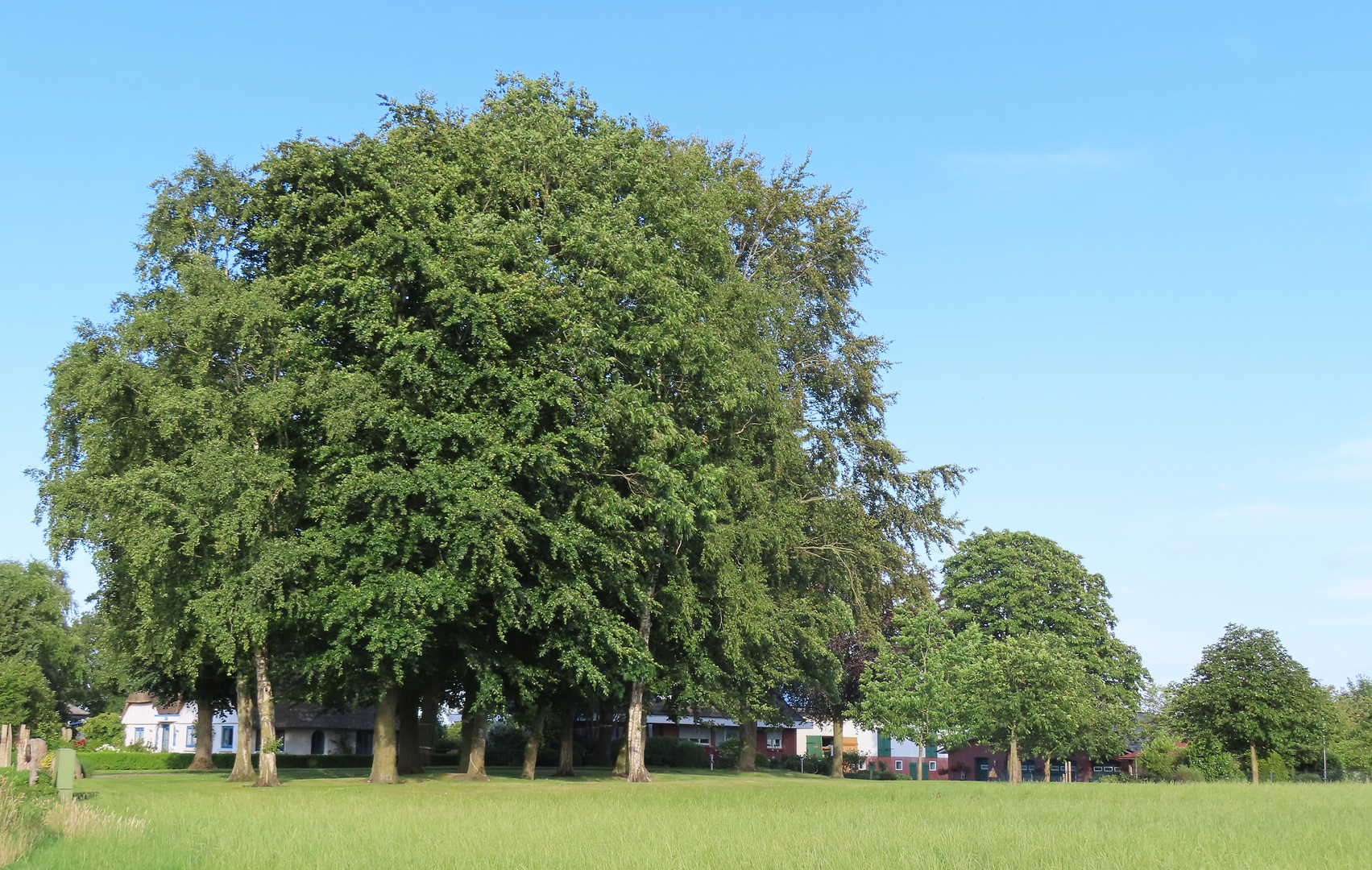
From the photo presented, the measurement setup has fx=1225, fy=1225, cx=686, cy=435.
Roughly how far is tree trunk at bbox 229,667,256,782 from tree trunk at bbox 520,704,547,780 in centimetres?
1049

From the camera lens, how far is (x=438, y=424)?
1411 inches

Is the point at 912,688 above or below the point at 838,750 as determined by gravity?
above

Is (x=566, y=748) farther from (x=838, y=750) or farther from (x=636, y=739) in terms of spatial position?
(x=838, y=750)

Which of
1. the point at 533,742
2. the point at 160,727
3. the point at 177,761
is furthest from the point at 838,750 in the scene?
the point at 160,727

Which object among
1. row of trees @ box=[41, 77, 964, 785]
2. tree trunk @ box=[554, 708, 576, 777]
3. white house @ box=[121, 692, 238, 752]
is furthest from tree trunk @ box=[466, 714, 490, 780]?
white house @ box=[121, 692, 238, 752]

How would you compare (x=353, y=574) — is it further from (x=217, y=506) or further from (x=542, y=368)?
(x=542, y=368)

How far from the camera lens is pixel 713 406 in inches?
1715

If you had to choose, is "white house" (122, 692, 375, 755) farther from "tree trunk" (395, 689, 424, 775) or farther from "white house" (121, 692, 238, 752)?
"tree trunk" (395, 689, 424, 775)

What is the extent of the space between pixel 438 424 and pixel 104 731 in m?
72.8

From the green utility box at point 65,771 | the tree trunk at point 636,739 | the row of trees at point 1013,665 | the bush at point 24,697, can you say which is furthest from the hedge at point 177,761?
the green utility box at point 65,771

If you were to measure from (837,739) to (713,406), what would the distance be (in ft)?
117

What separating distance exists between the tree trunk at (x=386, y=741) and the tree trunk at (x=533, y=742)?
7676mm

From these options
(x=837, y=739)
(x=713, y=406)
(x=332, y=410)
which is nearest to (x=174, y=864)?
(x=332, y=410)

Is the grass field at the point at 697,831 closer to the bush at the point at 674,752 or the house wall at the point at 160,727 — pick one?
the bush at the point at 674,752
